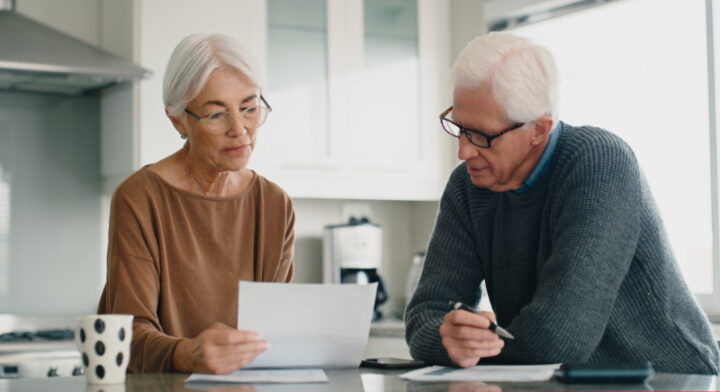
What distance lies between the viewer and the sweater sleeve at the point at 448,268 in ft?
5.65

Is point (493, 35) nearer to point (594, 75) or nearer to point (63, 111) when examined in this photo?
point (594, 75)

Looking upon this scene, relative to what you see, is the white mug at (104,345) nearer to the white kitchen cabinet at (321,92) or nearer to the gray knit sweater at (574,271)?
the gray knit sweater at (574,271)

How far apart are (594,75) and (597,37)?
0.14 meters

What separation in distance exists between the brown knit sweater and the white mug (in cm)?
17

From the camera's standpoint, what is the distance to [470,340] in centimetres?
143

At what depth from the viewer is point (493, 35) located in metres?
1.66

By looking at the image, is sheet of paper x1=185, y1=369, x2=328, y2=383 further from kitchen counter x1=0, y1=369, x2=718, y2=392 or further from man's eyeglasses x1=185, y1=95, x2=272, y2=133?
man's eyeglasses x1=185, y1=95, x2=272, y2=133

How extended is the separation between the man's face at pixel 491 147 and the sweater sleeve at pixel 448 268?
108 millimetres

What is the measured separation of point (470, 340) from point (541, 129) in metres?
0.46

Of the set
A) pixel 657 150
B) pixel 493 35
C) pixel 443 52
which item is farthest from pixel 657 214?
pixel 443 52

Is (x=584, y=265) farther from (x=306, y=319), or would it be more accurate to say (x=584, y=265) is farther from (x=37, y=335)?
(x=37, y=335)

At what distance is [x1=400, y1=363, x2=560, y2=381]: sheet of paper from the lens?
1297 mm

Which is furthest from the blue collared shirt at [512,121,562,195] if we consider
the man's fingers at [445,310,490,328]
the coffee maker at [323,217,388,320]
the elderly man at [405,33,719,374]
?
the coffee maker at [323,217,388,320]

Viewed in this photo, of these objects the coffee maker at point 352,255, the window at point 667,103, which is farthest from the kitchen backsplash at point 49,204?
the window at point 667,103
